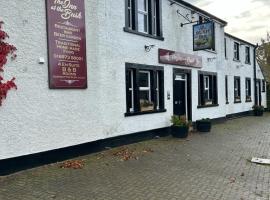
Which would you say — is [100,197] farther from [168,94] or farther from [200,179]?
[168,94]

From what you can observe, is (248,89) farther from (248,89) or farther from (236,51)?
(236,51)

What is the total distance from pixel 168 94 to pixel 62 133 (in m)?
6.62

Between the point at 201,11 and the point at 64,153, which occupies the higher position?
the point at 201,11

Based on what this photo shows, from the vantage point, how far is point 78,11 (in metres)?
10.2

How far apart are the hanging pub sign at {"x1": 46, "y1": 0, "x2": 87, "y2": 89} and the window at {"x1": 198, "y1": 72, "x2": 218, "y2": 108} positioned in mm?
9465

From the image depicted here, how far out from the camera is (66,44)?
9.80 m

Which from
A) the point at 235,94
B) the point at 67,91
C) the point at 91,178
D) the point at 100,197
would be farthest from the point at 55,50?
the point at 235,94

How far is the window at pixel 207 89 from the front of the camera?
1847cm

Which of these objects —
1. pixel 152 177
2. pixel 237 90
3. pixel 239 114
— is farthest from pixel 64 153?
pixel 237 90

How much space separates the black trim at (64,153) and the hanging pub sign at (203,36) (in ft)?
16.9

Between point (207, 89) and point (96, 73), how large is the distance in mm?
10357

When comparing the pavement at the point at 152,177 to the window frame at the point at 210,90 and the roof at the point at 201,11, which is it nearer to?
the window frame at the point at 210,90

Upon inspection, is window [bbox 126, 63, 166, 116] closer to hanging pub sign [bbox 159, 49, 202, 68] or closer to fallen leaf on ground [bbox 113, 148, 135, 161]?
hanging pub sign [bbox 159, 49, 202, 68]

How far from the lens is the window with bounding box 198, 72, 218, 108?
60.6 feet
